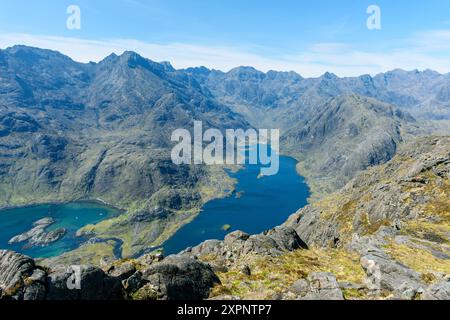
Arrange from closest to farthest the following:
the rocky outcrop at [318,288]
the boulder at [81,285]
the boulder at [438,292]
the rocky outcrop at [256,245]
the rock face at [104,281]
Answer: the rock face at [104,281]
the boulder at [81,285]
the boulder at [438,292]
the rocky outcrop at [318,288]
the rocky outcrop at [256,245]

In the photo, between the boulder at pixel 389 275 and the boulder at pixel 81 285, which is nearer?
the boulder at pixel 81 285

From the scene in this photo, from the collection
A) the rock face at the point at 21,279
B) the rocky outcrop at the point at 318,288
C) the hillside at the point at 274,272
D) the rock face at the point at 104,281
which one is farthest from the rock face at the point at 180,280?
the rock face at the point at 21,279

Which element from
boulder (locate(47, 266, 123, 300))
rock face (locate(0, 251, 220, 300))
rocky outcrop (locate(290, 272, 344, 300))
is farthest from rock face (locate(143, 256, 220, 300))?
rocky outcrop (locate(290, 272, 344, 300))

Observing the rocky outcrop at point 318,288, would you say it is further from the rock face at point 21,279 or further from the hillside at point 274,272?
the rock face at point 21,279

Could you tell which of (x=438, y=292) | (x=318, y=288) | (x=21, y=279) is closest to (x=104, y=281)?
(x=21, y=279)

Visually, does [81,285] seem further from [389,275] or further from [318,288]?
[389,275]

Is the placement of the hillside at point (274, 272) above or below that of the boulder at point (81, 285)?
below
